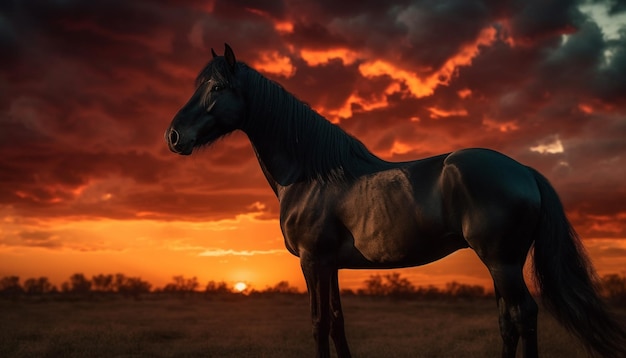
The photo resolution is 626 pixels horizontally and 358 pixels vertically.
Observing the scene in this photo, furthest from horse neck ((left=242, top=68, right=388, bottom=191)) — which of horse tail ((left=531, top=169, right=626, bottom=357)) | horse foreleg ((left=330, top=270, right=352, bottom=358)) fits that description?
horse tail ((left=531, top=169, right=626, bottom=357))

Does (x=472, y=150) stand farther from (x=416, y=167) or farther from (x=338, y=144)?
(x=338, y=144)

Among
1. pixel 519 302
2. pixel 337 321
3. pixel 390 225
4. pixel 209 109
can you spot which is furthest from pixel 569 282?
pixel 209 109

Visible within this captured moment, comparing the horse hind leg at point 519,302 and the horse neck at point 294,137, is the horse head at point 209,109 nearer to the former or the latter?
the horse neck at point 294,137

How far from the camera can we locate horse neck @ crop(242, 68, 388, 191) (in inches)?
240

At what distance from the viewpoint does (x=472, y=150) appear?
207 inches

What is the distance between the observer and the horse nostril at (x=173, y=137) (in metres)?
6.06

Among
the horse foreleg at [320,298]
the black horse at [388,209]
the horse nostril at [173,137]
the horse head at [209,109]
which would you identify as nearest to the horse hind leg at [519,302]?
the black horse at [388,209]

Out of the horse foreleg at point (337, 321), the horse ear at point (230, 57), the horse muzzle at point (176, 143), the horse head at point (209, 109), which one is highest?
the horse ear at point (230, 57)

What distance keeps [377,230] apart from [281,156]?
4.93ft

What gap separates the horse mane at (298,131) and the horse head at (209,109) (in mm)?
178

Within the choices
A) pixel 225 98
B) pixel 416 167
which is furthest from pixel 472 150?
pixel 225 98

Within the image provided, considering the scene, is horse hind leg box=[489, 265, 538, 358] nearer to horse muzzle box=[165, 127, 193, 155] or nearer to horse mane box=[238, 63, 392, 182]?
horse mane box=[238, 63, 392, 182]

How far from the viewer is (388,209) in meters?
5.48

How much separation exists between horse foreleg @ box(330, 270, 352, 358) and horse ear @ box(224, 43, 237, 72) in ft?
8.44
